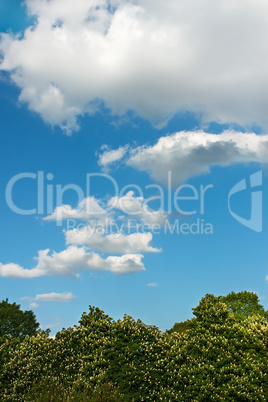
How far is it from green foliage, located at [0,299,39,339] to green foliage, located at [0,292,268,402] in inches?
868

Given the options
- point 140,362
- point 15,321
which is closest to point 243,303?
point 140,362

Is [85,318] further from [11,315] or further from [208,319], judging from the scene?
[11,315]

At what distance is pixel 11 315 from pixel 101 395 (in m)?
29.0

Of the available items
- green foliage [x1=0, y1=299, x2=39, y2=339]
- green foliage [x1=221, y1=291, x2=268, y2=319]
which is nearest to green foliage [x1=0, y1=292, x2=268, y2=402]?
green foliage [x1=221, y1=291, x2=268, y2=319]

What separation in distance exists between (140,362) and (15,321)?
28654 millimetres

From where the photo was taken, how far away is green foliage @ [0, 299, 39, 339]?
4372 centimetres

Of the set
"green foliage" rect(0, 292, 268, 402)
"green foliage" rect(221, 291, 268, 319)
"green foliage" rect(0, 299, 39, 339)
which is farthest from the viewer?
"green foliage" rect(0, 299, 39, 339)

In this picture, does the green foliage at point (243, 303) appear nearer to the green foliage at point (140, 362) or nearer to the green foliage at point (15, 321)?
the green foliage at point (140, 362)

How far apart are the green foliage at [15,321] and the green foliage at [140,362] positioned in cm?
2204

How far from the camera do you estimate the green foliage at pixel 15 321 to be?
4372 cm

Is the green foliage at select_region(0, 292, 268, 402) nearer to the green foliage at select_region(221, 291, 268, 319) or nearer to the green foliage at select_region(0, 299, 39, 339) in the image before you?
the green foliage at select_region(221, 291, 268, 319)

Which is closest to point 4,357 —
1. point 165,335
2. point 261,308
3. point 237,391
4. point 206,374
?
point 165,335

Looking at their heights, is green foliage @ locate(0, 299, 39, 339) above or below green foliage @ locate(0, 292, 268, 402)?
above

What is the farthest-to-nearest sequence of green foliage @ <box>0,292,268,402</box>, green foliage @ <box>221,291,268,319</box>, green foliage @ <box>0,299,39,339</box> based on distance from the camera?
1. green foliage @ <box>0,299,39,339</box>
2. green foliage @ <box>221,291,268,319</box>
3. green foliage @ <box>0,292,268,402</box>
